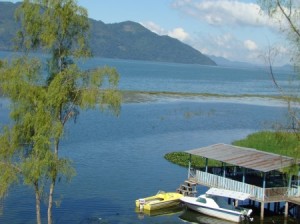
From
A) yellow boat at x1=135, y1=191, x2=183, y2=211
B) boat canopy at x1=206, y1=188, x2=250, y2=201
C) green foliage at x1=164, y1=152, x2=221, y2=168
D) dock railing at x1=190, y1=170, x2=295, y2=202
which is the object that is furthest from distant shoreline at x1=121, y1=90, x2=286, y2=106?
boat canopy at x1=206, y1=188, x2=250, y2=201

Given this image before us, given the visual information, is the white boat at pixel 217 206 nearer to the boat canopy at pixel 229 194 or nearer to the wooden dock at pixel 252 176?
the boat canopy at pixel 229 194

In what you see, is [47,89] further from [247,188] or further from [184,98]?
[184,98]

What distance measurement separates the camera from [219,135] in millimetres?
74438

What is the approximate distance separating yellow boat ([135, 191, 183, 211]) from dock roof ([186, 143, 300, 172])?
164 inches

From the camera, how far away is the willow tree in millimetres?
25594

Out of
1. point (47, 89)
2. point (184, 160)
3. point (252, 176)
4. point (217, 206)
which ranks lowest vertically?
point (217, 206)

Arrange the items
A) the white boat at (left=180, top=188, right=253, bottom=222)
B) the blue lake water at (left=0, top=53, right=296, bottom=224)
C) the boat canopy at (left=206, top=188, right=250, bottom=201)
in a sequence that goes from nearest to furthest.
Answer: the boat canopy at (left=206, top=188, right=250, bottom=201)
the white boat at (left=180, top=188, right=253, bottom=222)
the blue lake water at (left=0, top=53, right=296, bottom=224)

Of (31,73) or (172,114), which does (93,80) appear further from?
(172,114)

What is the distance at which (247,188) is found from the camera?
38062mm

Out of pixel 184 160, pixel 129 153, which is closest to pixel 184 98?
pixel 129 153

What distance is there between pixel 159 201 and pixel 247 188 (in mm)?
7234

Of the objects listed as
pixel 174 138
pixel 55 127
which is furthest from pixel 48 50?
pixel 174 138

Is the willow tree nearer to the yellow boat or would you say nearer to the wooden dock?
the yellow boat

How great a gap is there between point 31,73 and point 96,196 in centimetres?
1910
